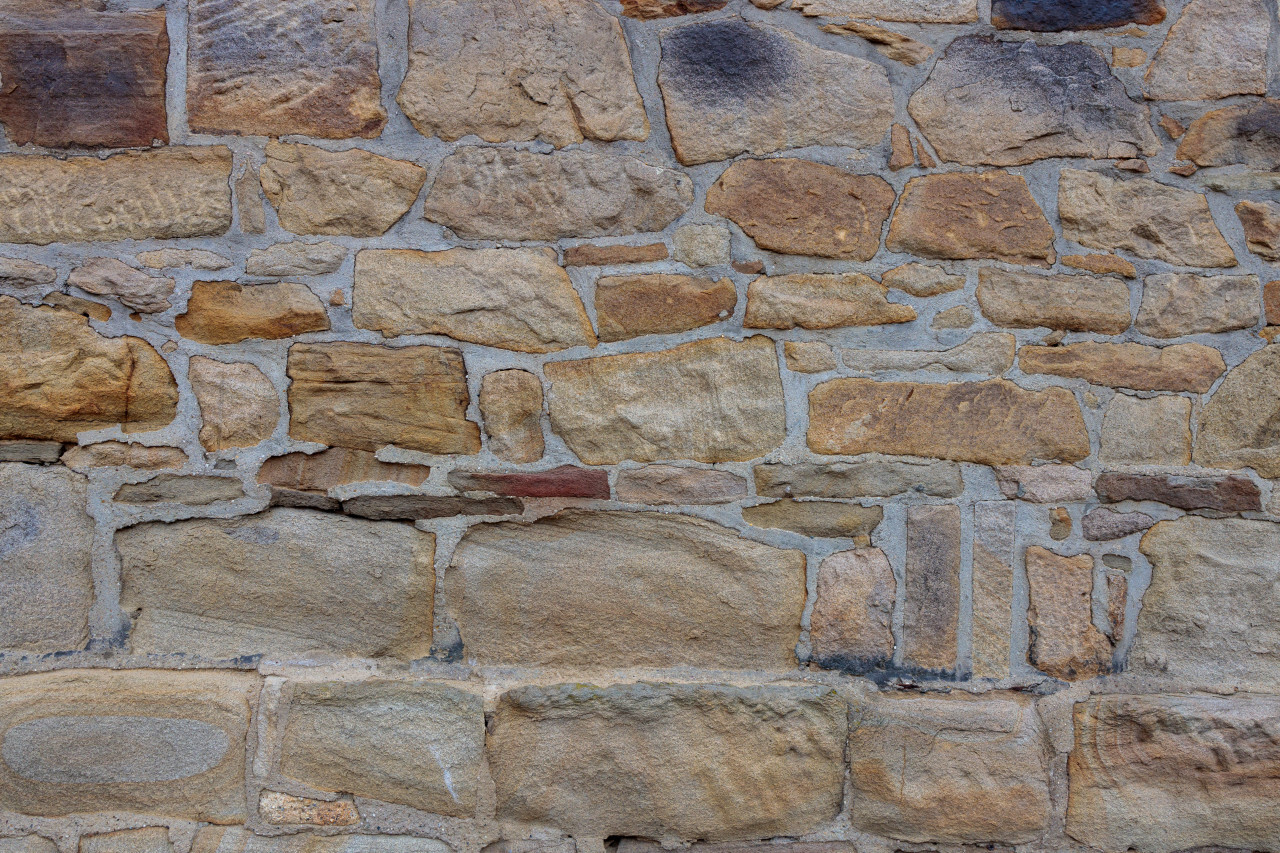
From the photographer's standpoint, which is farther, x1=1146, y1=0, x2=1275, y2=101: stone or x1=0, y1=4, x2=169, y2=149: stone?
x1=1146, y1=0, x2=1275, y2=101: stone

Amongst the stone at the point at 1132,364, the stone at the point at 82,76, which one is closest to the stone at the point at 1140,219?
the stone at the point at 1132,364

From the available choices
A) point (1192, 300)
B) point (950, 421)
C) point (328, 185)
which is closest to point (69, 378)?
point (328, 185)

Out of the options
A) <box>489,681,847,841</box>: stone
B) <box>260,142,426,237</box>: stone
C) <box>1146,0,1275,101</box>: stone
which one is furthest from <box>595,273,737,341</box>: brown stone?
<box>1146,0,1275,101</box>: stone

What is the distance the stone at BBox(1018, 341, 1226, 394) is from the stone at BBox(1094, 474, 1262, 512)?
0.17 meters

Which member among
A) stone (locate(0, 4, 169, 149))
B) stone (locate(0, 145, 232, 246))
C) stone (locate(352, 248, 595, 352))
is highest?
stone (locate(0, 4, 169, 149))

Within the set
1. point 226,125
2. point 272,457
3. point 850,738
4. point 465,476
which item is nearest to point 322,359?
point 272,457

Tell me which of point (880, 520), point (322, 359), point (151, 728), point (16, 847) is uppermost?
point (322, 359)

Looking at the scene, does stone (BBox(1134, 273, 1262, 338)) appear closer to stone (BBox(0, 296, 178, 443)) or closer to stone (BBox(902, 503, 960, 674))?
stone (BBox(902, 503, 960, 674))

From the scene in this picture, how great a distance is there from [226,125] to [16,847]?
1.31 m

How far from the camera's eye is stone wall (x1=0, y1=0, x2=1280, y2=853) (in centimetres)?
148

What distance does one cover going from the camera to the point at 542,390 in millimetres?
1524

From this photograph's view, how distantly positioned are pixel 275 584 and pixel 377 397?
1.26 ft

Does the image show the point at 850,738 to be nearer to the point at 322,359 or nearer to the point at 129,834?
the point at 322,359

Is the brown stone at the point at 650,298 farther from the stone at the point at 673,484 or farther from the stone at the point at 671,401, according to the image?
the stone at the point at 673,484
